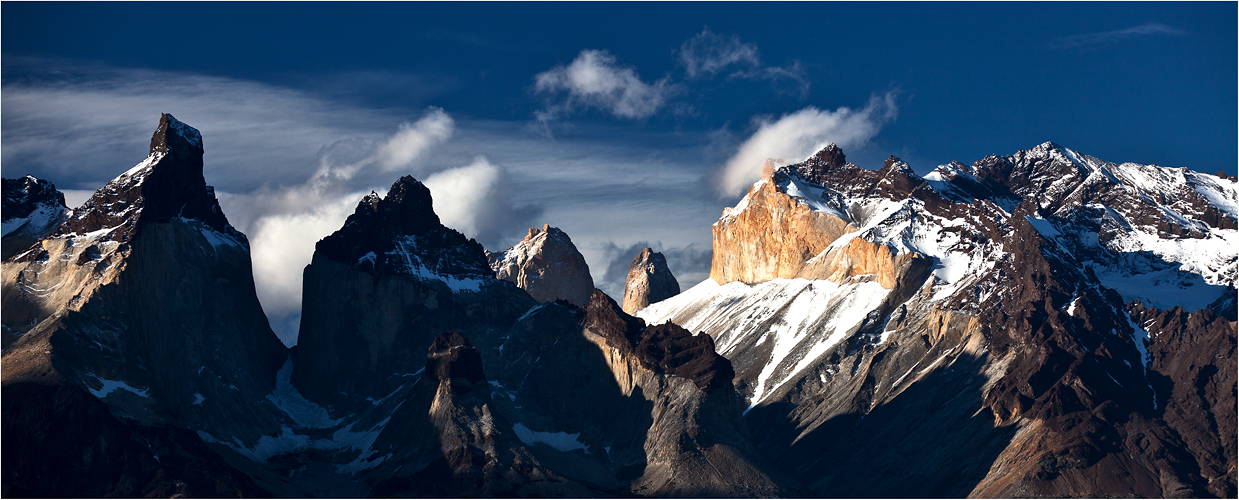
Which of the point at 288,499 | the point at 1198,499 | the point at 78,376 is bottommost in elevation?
the point at 1198,499

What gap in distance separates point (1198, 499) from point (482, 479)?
9316 cm

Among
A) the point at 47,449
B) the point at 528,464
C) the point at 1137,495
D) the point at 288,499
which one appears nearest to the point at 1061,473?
the point at 1137,495

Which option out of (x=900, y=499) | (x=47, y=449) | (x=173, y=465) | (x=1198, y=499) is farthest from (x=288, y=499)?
(x=1198, y=499)

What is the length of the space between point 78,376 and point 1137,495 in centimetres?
14234

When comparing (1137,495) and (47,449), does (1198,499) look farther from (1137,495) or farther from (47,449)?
(47,449)

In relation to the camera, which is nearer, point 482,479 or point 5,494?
point 5,494

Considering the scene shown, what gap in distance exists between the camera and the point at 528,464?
195 meters

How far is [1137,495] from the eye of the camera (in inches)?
7485

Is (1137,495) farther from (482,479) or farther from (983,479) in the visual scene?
(482,479)

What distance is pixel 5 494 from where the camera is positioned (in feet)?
573

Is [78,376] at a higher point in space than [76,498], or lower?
higher

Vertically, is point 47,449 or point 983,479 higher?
point 47,449

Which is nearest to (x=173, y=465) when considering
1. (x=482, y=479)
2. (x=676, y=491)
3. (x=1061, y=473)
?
(x=482, y=479)

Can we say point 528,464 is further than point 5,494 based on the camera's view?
Yes
